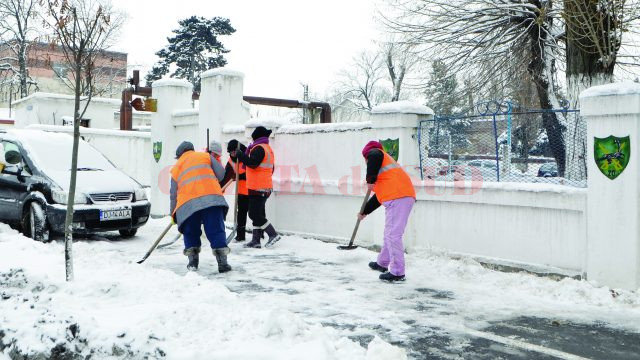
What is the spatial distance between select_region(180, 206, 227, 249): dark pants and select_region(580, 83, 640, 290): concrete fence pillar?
4.05 metres

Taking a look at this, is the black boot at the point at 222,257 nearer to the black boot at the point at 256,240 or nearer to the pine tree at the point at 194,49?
the black boot at the point at 256,240

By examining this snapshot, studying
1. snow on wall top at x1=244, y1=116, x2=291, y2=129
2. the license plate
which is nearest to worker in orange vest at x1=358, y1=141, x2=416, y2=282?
snow on wall top at x1=244, y1=116, x2=291, y2=129

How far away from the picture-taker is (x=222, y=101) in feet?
36.8

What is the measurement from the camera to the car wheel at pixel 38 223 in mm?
8828

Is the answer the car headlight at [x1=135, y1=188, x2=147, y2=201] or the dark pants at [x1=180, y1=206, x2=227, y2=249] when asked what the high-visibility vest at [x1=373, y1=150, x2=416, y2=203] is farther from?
the car headlight at [x1=135, y1=188, x2=147, y2=201]

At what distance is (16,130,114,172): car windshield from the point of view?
955 cm

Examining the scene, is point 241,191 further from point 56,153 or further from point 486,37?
point 486,37

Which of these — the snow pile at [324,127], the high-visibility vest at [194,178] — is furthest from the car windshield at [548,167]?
the high-visibility vest at [194,178]

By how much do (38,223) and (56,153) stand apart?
57.2 inches

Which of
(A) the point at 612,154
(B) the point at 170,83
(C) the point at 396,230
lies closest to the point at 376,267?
(C) the point at 396,230

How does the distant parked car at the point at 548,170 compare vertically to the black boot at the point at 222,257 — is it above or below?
above

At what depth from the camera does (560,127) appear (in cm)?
710

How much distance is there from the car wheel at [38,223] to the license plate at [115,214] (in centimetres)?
80

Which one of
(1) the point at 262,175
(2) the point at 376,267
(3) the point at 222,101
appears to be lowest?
(2) the point at 376,267
